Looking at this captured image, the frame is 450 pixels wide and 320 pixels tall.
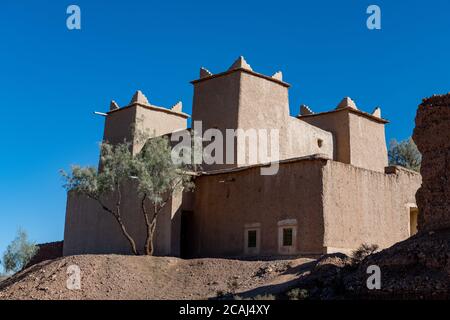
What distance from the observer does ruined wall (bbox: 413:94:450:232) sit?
611 inches

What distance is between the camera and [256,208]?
24234 mm

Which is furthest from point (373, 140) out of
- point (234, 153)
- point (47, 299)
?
point (47, 299)

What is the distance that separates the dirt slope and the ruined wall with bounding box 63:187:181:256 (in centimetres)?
297

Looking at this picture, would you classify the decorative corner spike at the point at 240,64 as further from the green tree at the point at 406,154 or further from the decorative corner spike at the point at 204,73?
the green tree at the point at 406,154

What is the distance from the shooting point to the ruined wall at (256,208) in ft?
73.9

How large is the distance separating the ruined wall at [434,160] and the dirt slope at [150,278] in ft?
14.8

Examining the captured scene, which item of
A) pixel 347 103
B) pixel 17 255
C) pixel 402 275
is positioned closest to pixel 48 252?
pixel 17 255

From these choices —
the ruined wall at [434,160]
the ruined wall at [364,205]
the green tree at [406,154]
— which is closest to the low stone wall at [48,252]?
the ruined wall at [364,205]

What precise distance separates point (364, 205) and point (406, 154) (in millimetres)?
21687

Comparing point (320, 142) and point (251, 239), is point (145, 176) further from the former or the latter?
point (320, 142)

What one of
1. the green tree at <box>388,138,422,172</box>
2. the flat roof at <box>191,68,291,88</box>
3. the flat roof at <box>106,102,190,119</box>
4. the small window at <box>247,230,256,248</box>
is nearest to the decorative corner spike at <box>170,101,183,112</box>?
the flat roof at <box>106,102,190,119</box>

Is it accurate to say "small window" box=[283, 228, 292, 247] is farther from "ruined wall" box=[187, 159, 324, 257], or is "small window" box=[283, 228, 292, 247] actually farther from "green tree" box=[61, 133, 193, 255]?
"green tree" box=[61, 133, 193, 255]

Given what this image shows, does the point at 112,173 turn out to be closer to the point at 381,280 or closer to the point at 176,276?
the point at 176,276

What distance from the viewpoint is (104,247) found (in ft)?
→ 95.6
